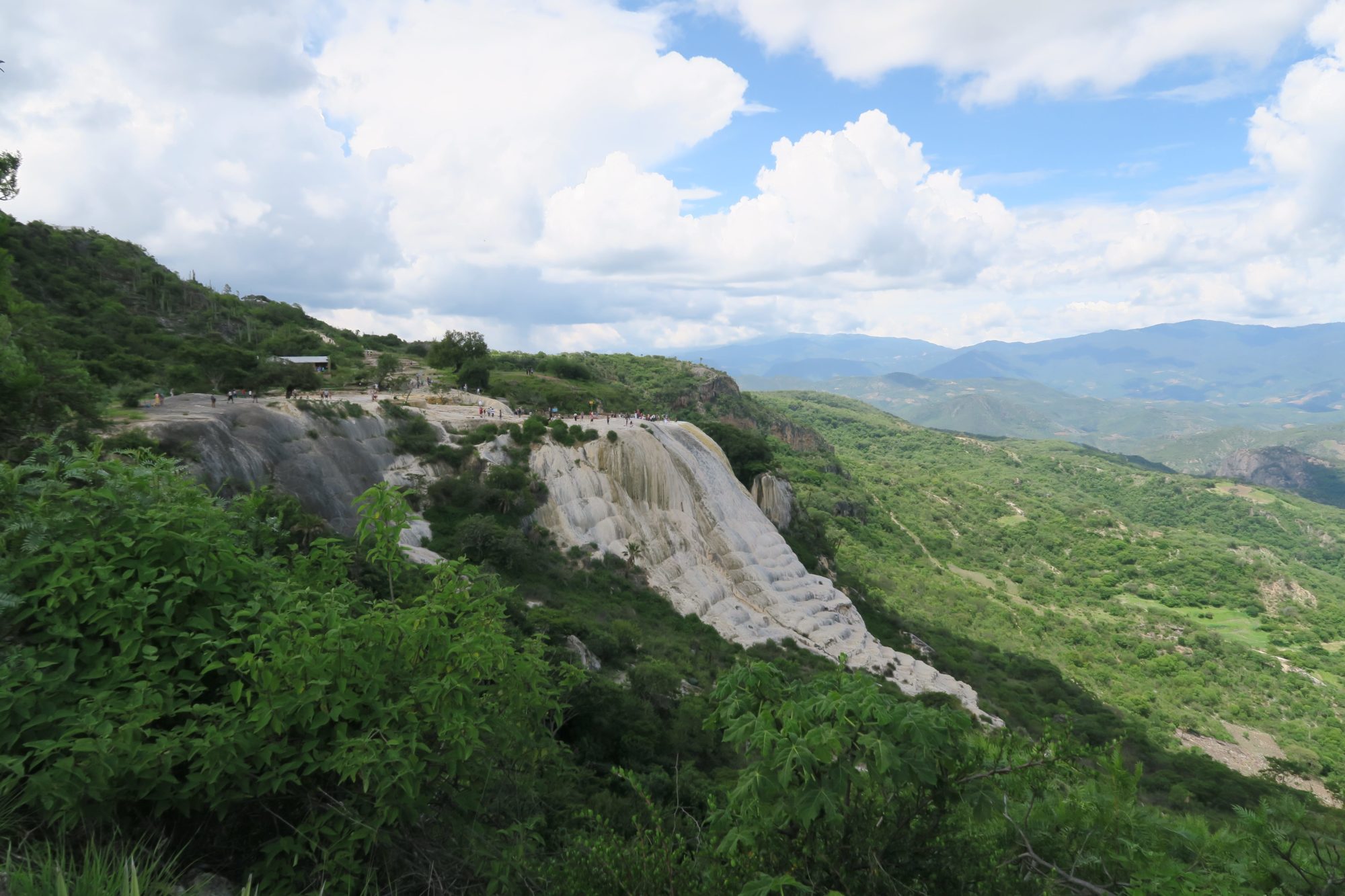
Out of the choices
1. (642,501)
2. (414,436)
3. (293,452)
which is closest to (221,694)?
(293,452)

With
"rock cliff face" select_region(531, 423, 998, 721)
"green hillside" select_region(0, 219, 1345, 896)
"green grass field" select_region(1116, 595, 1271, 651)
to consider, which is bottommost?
"green grass field" select_region(1116, 595, 1271, 651)

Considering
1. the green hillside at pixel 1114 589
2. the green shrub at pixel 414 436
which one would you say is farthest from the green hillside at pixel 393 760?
the green hillside at pixel 1114 589

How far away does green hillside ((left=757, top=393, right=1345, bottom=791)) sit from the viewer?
2176 inches

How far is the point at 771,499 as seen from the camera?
54.1m

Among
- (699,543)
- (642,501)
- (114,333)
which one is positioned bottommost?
(699,543)

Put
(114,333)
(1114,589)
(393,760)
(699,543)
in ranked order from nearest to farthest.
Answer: (393,760), (699,543), (114,333), (1114,589)

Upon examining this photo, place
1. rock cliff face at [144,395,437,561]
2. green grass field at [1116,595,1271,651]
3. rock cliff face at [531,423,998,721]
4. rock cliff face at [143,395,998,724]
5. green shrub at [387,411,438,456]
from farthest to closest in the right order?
green grass field at [1116,595,1271,651]
rock cliff face at [531,423,998,721]
green shrub at [387,411,438,456]
rock cliff face at [143,395,998,724]
rock cliff face at [144,395,437,561]

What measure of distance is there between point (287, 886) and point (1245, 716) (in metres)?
82.7

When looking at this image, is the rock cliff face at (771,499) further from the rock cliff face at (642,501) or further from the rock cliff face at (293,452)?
the rock cliff face at (293,452)

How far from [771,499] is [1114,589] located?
69.5 m

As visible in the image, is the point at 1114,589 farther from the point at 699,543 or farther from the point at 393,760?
the point at 393,760

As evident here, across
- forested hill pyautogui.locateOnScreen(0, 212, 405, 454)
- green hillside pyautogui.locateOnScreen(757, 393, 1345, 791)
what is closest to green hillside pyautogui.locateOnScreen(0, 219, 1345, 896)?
forested hill pyautogui.locateOnScreen(0, 212, 405, 454)

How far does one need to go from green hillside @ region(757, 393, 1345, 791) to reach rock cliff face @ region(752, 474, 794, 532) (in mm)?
11152

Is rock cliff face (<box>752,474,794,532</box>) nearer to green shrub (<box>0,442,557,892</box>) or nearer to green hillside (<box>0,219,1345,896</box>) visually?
green hillside (<box>0,219,1345,896</box>)
